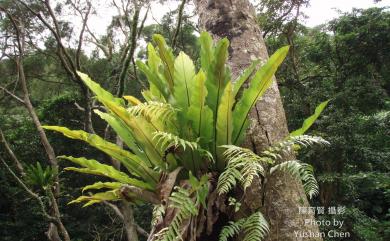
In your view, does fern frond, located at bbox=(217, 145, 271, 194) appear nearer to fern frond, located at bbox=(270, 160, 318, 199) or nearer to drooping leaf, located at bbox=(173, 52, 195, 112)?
fern frond, located at bbox=(270, 160, 318, 199)

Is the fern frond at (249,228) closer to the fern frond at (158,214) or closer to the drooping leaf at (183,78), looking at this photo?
the fern frond at (158,214)

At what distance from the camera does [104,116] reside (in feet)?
5.55

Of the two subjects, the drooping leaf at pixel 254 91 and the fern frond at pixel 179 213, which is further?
the drooping leaf at pixel 254 91

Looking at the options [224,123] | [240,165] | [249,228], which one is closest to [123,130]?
[224,123]

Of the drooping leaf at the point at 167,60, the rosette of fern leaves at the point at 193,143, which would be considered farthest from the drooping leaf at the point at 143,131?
the drooping leaf at the point at 167,60

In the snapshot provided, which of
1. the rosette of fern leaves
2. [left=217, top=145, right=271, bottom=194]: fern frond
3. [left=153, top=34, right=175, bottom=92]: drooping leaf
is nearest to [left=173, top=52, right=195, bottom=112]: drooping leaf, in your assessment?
the rosette of fern leaves

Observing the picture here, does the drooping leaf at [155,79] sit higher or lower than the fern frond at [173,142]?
higher

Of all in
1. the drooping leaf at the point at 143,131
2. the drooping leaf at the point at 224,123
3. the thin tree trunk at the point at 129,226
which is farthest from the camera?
the thin tree trunk at the point at 129,226

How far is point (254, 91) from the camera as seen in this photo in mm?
1417

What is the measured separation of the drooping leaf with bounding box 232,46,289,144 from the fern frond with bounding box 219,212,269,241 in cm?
37

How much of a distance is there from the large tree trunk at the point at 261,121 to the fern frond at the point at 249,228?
0.30ft

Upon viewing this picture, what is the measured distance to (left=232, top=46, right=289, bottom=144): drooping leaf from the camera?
53.8 inches

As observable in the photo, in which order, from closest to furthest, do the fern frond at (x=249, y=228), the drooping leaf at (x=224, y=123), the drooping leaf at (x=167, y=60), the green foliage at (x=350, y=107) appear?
the fern frond at (x=249, y=228) → the drooping leaf at (x=224, y=123) → the drooping leaf at (x=167, y=60) → the green foliage at (x=350, y=107)

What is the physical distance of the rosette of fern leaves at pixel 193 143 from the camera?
1.26 metres
